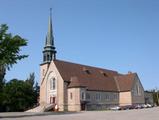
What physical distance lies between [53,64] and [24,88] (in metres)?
11.4

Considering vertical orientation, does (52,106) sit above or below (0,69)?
below

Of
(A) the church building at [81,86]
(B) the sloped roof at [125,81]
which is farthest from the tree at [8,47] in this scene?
(B) the sloped roof at [125,81]

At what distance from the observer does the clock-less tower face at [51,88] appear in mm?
72075

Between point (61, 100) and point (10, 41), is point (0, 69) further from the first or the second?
point (61, 100)

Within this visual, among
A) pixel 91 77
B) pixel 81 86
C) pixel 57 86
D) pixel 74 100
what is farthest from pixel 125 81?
pixel 57 86

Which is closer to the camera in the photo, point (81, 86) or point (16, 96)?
point (81, 86)

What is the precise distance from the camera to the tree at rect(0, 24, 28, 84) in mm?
46562

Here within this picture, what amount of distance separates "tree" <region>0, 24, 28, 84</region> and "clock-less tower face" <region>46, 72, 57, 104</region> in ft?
82.8

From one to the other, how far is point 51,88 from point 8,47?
28.3 m

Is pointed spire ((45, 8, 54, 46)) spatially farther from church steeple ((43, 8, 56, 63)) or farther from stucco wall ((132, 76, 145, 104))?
stucco wall ((132, 76, 145, 104))

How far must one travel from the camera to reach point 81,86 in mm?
69062

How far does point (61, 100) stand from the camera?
229 ft

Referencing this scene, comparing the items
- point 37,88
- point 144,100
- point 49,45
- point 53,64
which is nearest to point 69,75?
point 53,64

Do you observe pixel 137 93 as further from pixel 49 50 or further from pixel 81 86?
pixel 49 50
